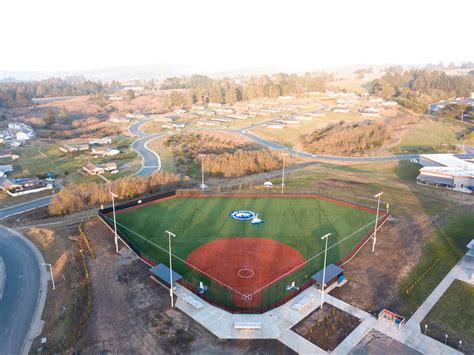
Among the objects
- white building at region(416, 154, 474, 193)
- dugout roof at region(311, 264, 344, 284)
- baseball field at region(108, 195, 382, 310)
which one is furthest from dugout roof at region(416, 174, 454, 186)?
dugout roof at region(311, 264, 344, 284)

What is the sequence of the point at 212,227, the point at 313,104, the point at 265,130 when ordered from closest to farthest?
the point at 212,227, the point at 265,130, the point at 313,104

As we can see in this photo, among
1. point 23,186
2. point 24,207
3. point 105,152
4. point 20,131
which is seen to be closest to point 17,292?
point 24,207

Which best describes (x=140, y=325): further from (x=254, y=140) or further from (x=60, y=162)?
(x=254, y=140)

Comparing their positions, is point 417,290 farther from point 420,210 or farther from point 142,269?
point 142,269

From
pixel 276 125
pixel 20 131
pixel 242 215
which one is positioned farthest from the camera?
pixel 276 125

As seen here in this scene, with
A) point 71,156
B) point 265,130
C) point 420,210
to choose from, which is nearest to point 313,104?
point 265,130

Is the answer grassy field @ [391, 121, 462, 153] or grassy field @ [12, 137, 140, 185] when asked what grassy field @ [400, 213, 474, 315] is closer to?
grassy field @ [391, 121, 462, 153]
